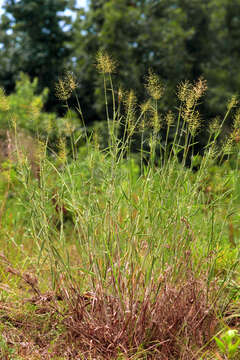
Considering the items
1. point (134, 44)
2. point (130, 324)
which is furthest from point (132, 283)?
point (134, 44)

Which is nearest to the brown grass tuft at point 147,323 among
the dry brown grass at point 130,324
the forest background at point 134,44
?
the dry brown grass at point 130,324

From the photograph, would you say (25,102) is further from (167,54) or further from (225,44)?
(225,44)

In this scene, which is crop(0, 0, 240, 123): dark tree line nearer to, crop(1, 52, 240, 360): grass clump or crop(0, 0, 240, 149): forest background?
crop(0, 0, 240, 149): forest background

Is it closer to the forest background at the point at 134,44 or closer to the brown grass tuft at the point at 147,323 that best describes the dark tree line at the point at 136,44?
the forest background at the point at 134,44

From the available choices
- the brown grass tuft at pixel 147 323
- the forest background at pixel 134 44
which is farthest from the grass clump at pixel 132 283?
the forest background at pixel 134 44

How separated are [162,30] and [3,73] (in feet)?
18.9

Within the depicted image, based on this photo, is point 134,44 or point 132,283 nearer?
point 132,283

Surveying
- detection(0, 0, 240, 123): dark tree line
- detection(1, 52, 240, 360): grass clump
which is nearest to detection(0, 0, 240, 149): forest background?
detection(0, 0, 240, 123): dark tree line

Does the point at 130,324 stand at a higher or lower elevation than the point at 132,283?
lower

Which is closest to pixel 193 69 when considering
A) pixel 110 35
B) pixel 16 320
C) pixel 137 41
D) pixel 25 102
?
pixel 137 41

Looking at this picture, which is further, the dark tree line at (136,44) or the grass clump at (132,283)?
the dark tree line at (136,44)

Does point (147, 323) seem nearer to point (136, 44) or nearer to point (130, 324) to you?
point (130, 324)

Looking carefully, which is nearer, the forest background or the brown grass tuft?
the brown grass tuft

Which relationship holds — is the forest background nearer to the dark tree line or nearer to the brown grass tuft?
the dark tree line
